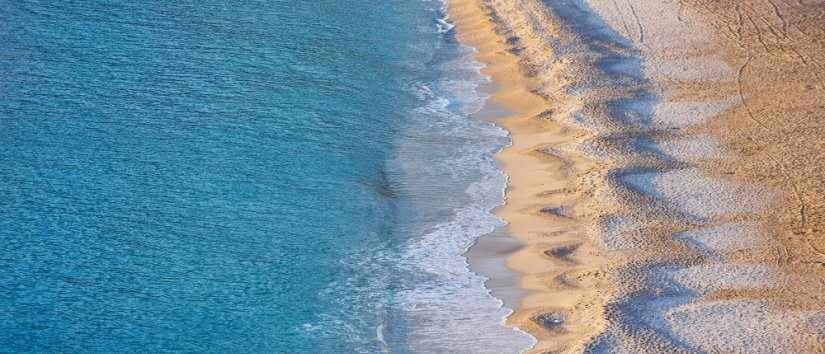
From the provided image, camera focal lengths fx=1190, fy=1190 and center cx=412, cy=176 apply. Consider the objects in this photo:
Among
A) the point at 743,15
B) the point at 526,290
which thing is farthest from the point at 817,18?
the point at 526,290

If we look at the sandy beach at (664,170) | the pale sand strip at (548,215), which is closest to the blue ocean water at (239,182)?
the pale sand strip at (548,215)

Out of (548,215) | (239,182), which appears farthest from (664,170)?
(239,182)

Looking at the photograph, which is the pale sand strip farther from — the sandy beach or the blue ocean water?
the blue ocean water

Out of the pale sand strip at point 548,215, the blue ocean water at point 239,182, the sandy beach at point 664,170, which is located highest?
the sandy beach at point 664,170

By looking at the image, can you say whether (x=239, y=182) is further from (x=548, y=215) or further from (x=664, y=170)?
(x=664, y=170)

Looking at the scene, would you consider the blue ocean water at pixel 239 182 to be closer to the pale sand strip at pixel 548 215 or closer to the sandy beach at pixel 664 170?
the pale sand strip at pixel 548 215

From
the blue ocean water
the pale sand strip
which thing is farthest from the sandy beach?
the blue ocean water

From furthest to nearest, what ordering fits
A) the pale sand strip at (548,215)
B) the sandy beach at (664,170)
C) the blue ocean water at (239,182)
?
the blue ocean water at (239,182) < the pale sand strip at (548,215) < the sandy beach at (664,170)
